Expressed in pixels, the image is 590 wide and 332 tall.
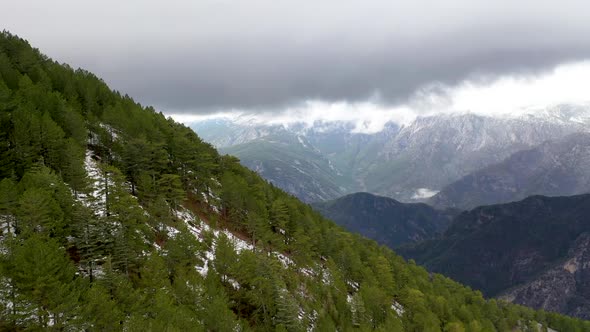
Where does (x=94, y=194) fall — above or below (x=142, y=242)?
above

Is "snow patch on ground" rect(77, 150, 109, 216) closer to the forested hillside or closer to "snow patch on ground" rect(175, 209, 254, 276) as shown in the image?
the forested hillside

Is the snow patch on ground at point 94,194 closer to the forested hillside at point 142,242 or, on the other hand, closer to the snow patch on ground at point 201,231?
the forested hillside at point 142,242

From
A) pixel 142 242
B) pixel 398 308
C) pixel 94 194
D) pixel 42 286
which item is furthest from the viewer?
pixel 398 308

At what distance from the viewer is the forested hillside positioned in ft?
136

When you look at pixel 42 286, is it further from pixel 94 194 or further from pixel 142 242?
pixel 94 194

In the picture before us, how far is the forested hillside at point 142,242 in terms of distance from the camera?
41.5 m

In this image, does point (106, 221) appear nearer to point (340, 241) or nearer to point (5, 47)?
point (340, 241)

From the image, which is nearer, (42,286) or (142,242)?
(42,286)

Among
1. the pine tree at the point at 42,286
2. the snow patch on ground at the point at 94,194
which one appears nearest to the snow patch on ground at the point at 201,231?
the snow patch on ground at the point at 94,194

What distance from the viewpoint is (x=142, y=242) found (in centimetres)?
5856

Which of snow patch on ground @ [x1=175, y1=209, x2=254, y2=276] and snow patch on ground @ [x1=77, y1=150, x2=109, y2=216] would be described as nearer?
snow patch on ground @ [x1=77, y1=150, x2=109, y2=216]

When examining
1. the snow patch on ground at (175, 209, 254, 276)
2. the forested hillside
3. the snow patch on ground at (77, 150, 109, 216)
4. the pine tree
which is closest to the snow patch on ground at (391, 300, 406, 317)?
the forested hillside

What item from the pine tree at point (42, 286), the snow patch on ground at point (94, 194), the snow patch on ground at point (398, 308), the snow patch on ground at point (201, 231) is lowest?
the snow patch on ground at point (398, 308)

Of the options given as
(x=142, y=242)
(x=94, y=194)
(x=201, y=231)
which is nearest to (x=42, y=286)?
(x=142, y=242)
